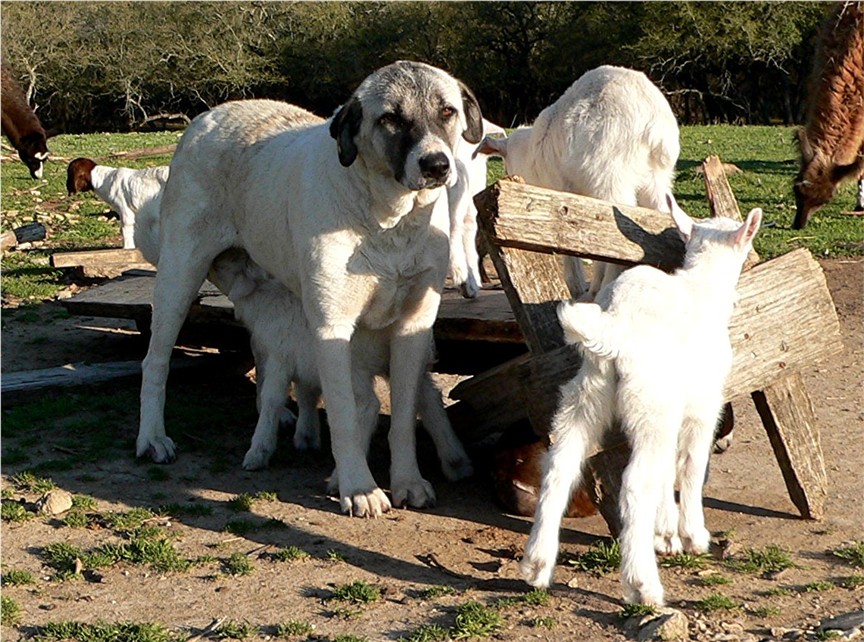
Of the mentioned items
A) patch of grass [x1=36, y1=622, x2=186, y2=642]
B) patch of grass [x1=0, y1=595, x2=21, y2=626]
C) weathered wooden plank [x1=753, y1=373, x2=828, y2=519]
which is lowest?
patch of grass [x1=0, y1=595, x2=21, y2=626]

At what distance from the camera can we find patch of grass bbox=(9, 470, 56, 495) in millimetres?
5906

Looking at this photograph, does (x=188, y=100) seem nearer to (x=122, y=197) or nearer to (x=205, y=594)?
(x=122, y=197)

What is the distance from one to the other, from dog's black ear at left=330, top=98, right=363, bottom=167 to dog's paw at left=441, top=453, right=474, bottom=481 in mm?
1623

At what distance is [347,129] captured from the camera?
545 centimetres

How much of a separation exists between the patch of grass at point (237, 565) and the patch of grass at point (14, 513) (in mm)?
1088

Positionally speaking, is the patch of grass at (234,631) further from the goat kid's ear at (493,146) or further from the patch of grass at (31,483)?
the goat kid's ear at (493,146)

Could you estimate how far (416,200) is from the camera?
5.59 m

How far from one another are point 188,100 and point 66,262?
111 feet

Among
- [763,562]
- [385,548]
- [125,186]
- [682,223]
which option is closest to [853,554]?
[763,562]

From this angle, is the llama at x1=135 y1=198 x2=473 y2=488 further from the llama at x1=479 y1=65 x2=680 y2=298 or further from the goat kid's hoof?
the llama at x1=479 y1=65 x2=680 y2=298

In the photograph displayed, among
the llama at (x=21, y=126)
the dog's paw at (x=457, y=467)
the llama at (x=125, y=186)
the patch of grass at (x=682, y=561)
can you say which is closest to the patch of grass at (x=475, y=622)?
the patch of grass at (x=682, y=561)

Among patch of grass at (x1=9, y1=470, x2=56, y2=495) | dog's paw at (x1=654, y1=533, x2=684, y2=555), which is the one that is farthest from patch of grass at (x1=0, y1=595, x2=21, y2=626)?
dog's paw at (x1=654, y1=533, x2=684, y2=555)

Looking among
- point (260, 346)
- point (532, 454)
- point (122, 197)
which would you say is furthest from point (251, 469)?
point (122, 197)

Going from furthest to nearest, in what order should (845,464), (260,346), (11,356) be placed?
(11,356), (260,346), (845,464)
